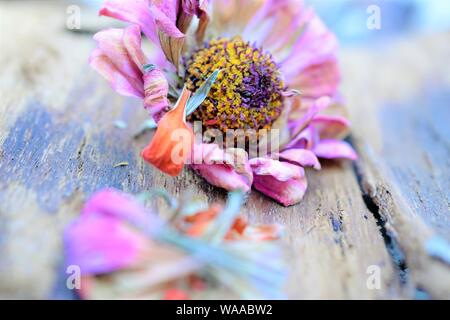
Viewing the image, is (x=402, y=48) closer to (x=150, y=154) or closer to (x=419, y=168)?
(x=419, y=168)

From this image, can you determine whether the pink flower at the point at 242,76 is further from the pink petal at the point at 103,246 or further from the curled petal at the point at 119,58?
the pink petal at the point at 103,246

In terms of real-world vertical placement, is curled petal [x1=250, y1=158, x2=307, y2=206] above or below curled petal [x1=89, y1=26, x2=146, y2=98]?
below

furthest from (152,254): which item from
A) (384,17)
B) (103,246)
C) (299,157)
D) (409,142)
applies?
(384,17)

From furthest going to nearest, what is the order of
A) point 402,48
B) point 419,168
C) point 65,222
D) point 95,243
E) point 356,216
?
point 402,48 → point 419,168 → point 356,216 → point 65,222 → point 95,243

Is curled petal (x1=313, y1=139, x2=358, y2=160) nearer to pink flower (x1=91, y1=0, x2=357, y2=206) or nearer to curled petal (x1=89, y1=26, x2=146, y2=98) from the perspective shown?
pink flower (x1=91, y1=0, x2=357, y2=206)

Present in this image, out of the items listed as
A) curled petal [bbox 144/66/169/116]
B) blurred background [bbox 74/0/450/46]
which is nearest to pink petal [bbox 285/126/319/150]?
curled petal [bbox 144/66/169/116]

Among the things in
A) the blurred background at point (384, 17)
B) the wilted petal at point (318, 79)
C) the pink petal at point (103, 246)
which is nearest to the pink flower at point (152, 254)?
the pink petal at point (103, 246)
